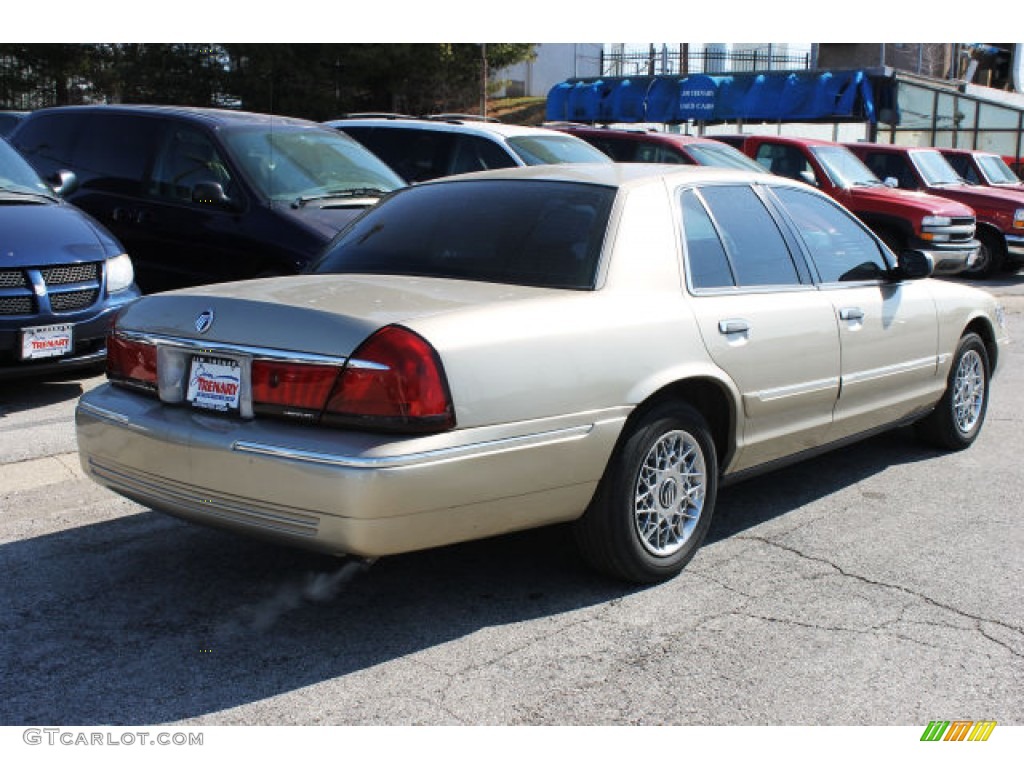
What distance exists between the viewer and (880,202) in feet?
48.8

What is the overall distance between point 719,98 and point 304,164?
59.1 ft

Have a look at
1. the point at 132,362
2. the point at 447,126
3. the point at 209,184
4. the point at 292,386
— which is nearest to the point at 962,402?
the point at 292,386

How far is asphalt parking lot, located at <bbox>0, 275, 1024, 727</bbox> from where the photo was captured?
3352 mm

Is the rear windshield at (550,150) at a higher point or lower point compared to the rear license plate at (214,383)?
higher

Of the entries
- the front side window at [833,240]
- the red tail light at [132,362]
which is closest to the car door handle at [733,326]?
the front side window at [833,240]

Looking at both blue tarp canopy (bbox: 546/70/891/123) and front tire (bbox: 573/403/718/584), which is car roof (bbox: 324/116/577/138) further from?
blue tarp canopy (bbox: 546/70/891/123)

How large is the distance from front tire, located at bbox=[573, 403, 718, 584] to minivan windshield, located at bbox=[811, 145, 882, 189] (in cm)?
1170

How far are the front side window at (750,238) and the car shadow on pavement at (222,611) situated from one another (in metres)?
1.10

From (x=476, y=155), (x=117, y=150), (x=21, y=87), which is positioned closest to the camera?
(x=117, y=150)

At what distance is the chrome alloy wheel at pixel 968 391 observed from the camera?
6387 millimetres

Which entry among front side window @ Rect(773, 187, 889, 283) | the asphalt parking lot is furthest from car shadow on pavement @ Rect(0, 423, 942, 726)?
front side window @ Rect(773, 187, 889, 283)

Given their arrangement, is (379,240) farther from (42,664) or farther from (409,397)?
(42,664)

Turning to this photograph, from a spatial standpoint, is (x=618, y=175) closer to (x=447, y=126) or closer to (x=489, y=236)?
(x=489, y=236)

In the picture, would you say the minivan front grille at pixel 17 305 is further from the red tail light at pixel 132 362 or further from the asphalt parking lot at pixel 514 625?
the red tail light at pixel 132 362
